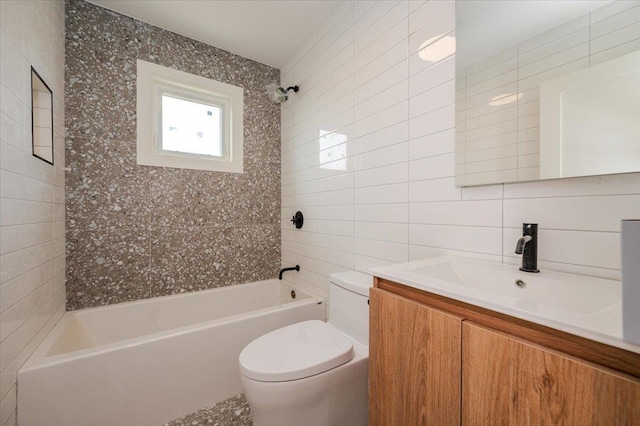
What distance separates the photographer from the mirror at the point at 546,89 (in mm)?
736

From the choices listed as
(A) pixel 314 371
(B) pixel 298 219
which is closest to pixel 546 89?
(A) pixel 314 371

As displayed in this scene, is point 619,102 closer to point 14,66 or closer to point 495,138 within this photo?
point 495,138

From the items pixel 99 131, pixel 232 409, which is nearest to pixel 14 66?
pixel 99 131

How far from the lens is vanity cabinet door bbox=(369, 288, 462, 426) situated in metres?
0.65

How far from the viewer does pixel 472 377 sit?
0.59m

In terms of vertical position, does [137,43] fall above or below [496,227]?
above

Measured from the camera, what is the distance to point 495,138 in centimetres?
102

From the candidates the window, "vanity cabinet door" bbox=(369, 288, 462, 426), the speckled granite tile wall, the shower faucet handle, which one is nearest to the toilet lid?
"vanity cabinet door" bbox=(369, 288, 462, 426)

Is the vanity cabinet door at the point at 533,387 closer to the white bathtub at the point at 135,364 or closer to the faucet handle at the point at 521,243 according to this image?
the faucet handle at the point at 521,243

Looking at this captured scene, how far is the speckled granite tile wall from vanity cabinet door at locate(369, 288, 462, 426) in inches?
68.3

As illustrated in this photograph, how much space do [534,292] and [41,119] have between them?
237 centimetres

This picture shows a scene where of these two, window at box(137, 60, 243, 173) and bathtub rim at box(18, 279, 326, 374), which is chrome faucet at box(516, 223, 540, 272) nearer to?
bathtub rim at box(18, 279, 326, 374)

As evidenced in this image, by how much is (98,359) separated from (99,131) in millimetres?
1485

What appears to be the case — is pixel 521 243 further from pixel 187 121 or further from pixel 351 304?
pixel 187 121
